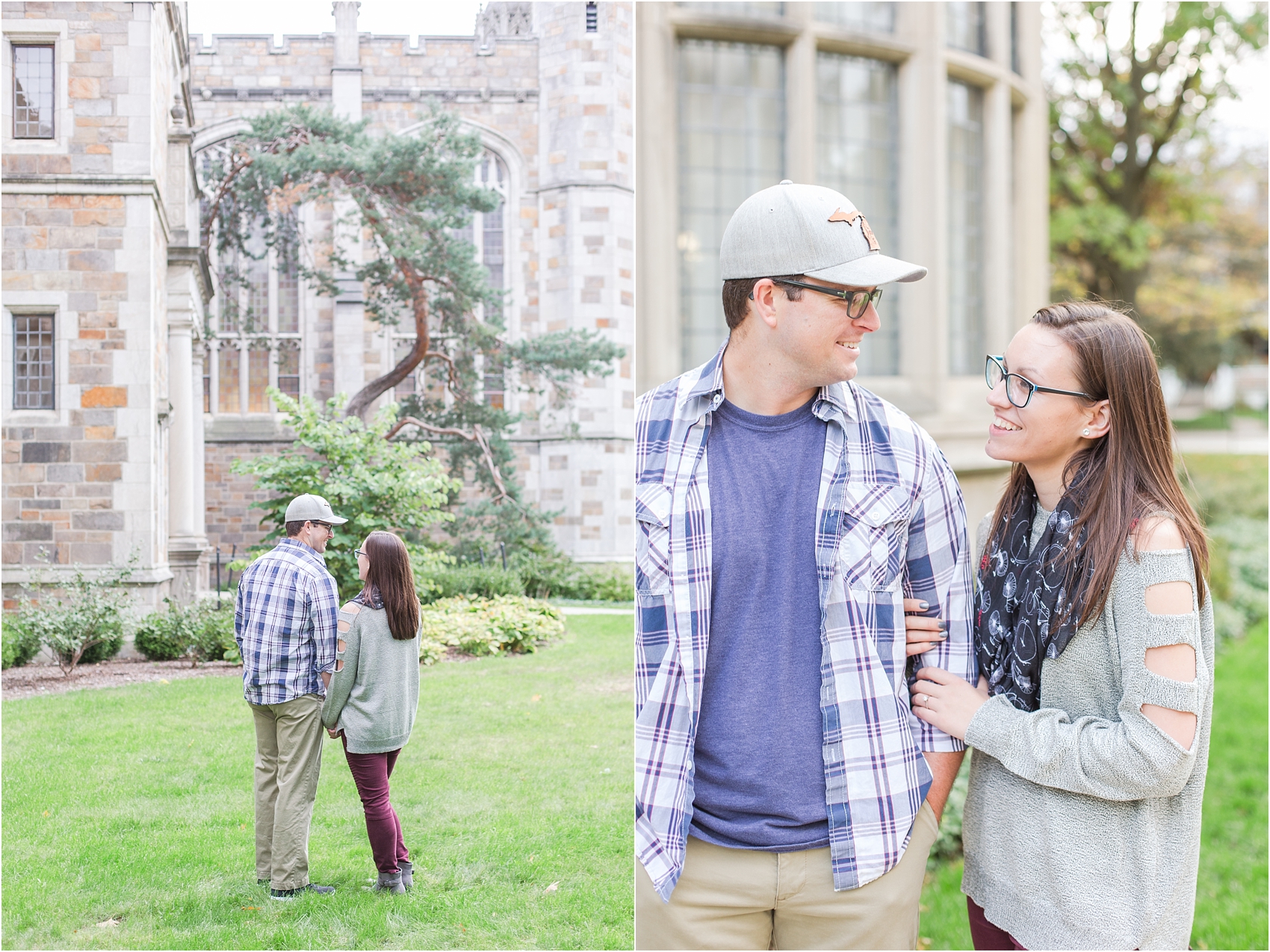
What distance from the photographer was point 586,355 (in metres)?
2.71

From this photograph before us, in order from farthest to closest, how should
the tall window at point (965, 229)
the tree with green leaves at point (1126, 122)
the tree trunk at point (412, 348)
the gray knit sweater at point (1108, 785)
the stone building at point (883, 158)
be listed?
1. the tree with green leaves at point (1126, 122)
2. the tall window at point (965, 229)
3. the stone building at point (883, 158)
4. the tree trunk at point (412, 348)
5. the gray knit sweater at point (1108, 785)

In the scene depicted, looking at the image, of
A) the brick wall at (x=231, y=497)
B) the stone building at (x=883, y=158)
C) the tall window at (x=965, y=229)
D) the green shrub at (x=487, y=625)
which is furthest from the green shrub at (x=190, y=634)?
the tall window at (x=965, y=229)

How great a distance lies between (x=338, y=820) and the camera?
252 cm

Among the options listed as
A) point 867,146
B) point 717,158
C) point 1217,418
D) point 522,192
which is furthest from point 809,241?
point 1217,418

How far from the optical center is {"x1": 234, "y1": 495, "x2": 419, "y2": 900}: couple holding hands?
8.11 feet

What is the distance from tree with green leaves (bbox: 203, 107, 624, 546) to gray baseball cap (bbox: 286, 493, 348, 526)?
260 mm

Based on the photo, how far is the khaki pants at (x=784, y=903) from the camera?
1954mm

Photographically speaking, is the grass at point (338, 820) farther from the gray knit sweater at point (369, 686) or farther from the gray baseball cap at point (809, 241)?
the gray baseball cap at point (809, 241)

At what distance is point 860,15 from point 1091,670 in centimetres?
344

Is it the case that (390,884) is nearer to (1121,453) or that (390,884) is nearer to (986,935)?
(986,935)

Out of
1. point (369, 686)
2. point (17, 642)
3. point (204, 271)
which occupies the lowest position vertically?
point (369, 686)

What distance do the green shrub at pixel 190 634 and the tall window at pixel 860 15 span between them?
3.35 meters

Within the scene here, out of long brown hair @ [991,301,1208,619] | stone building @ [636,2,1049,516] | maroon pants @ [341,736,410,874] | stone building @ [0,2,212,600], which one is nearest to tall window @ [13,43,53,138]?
stone building @ [0,2,212,600]

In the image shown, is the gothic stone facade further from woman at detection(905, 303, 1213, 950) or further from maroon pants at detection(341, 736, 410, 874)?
woman at detection(905, 303, 1213, 950)
